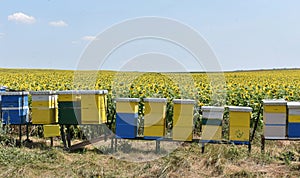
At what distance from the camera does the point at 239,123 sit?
7.39 m

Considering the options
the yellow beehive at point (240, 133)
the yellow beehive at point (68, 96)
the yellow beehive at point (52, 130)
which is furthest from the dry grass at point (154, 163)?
the yellow beehive at point (68, 96)

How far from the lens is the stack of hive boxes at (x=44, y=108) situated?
25.9 ft

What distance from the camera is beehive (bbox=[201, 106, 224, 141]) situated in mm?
7359

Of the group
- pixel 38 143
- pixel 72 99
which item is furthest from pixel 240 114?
pixel 38 143

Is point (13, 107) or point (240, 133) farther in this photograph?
point (13, 107)

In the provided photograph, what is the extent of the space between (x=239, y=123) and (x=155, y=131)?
5.75 feet

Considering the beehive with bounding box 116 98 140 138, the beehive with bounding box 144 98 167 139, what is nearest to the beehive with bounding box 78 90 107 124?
the beehive with bounding box 116 98 140 138

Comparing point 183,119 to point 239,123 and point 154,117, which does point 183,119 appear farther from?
point 239,123

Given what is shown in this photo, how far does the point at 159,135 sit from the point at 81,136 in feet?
9.54

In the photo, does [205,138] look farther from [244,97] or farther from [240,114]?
[244,97]

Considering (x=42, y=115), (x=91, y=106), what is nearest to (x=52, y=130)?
(x=42, y=115)

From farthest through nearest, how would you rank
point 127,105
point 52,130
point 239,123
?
1. point 52,130
2. point 127,105
3. point 239,123

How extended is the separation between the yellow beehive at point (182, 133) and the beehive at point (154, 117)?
0.26 metres

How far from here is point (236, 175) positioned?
6223mm
